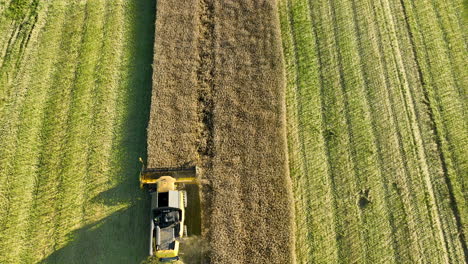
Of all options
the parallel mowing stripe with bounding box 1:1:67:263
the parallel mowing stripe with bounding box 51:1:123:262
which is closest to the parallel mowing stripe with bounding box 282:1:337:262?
the parallel mowing stripe with bounding box 51:1:123:262

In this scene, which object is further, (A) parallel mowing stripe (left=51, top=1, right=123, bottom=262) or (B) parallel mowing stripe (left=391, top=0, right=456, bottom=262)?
(A) parallel mowing stripe (left=51, top=1, right=123, bottom=262)

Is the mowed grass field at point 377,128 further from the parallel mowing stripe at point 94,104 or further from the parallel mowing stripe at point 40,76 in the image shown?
the parallel mowing stripe at point 40,76

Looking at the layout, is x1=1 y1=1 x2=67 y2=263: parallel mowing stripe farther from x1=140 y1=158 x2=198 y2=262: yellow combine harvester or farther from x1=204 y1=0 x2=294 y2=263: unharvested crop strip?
x1=204 y1=0 x2=294 y2=263: unharvested crop strip

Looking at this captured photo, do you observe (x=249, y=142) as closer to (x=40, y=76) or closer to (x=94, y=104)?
(x=94, y=104)

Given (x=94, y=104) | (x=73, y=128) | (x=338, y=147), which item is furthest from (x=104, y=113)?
(x=338, y=147)

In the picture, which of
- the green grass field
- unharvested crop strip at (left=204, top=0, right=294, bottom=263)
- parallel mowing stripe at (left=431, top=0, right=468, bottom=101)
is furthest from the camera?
parallel mowing stripe at (left=431, top=0, right=468, bottom=101)
